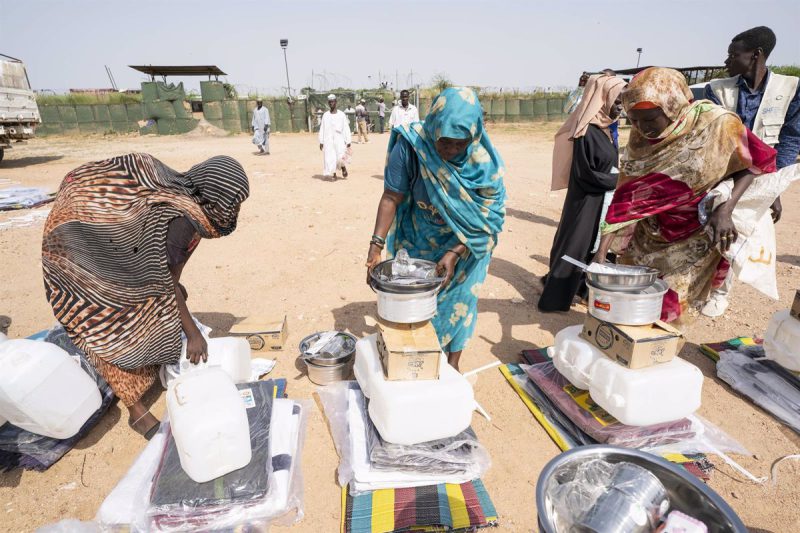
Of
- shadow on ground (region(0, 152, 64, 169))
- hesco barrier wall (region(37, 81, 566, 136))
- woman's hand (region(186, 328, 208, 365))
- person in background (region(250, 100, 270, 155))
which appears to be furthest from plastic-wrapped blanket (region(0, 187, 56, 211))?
hesco barrier wall (region(37, 81, 566, 136))

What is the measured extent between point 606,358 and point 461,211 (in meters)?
1.17

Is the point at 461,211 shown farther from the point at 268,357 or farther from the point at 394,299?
the point at 268,357

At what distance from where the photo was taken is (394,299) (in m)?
2.15

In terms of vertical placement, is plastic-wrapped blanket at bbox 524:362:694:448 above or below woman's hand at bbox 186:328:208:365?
below

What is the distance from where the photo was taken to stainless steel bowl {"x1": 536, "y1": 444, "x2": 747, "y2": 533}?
3.52 feet

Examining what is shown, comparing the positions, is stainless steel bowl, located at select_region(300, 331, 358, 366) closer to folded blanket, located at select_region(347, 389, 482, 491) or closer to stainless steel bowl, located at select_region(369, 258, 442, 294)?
folded blanket, located at select_region(347, 389, 482, 491)

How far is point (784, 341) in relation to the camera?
2.74 metres

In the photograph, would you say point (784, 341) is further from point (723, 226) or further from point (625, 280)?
point (625, 280)

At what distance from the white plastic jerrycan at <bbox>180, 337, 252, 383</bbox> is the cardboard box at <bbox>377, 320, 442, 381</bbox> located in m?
1.09

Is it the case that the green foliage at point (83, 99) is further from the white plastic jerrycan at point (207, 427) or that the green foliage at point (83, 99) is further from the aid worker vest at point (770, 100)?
the aid worker vest at point (770, 100)

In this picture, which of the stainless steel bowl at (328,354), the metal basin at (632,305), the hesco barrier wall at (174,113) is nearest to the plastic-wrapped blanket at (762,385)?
the metal basin at (632,305)

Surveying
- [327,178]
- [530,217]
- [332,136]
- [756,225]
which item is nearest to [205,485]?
[756,225]

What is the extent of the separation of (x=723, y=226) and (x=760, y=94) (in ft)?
6.58

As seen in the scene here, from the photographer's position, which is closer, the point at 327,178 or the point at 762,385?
the point at 762,385
